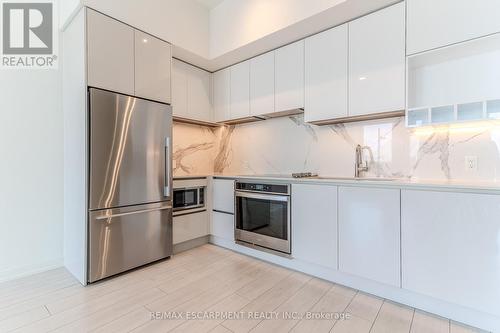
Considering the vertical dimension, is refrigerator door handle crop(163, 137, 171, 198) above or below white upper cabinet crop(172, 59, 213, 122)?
below

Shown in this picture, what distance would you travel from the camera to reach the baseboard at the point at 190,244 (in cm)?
287

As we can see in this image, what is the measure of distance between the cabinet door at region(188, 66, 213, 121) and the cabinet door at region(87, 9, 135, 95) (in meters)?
0.94

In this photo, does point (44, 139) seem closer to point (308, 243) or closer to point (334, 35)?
point (308, 243)

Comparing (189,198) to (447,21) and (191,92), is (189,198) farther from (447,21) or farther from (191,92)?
(447,21)

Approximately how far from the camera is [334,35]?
2.35 metres

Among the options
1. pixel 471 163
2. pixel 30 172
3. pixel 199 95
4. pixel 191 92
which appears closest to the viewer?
pixel 471 163

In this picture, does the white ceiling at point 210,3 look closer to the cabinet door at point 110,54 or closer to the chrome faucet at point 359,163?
the cabinet door at point 110,54

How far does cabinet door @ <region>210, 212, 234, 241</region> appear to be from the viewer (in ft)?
9.52

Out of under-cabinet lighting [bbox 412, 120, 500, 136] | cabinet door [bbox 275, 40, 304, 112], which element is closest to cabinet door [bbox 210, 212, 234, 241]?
cabinet door [bbox 275, 40, 304, 112]

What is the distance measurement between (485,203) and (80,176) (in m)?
2.99

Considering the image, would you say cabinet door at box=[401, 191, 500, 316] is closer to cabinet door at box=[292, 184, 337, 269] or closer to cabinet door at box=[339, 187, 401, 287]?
cabinet door at box=[339, 187, 401, 287]

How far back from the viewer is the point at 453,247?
1.59 m

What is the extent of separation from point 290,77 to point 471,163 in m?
1.78

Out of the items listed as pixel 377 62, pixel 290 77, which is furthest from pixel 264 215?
pixel 377 62
